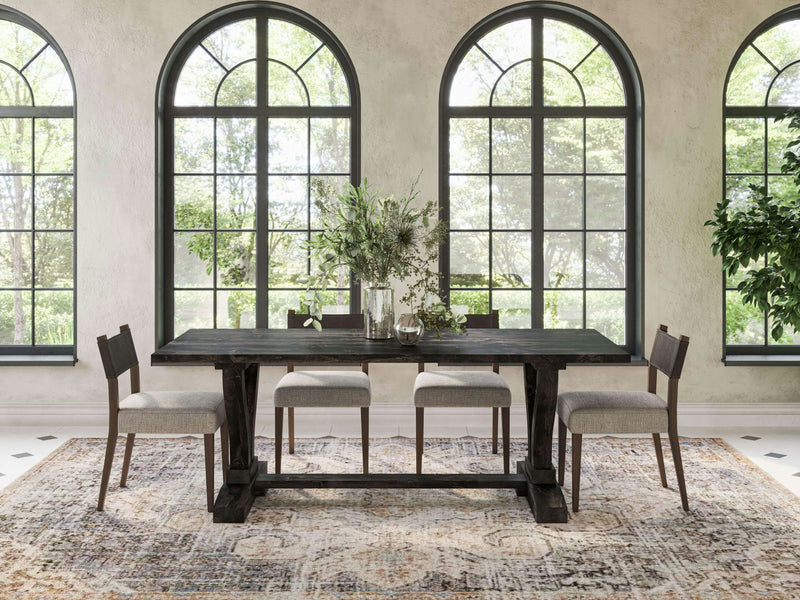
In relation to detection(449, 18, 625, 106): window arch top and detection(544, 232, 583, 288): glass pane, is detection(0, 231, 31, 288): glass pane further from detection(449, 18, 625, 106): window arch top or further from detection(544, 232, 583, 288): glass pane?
detection(544, 232, 583, 288): glass pane

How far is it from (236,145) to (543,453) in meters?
3.14

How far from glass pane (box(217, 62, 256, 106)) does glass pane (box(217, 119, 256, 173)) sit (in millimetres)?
135

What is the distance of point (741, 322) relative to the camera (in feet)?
17.1

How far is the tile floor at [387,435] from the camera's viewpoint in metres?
4.20

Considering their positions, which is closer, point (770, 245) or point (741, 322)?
point (770, 245)

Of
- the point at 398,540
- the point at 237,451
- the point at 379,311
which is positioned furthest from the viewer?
the point at 379,311

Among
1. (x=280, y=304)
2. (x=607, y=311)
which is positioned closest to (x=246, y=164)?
(x=280, y=304)

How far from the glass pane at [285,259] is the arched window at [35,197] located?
1.42m

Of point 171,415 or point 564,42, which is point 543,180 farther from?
point 171,415

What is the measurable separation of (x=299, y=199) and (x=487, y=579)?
3.22 meters

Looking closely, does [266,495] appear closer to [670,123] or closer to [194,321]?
[194,321]

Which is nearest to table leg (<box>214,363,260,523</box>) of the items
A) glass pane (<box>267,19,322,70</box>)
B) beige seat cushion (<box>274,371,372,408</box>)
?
beige seat cushion (<box>274,371,372,408</box>)

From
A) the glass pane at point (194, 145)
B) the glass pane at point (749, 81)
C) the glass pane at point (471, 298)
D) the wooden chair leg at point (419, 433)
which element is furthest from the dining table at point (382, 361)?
the glass pane at point (749, 81)

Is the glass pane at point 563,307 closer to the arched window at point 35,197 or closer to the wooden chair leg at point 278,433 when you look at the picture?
the wooden chair leg at point 278,433
